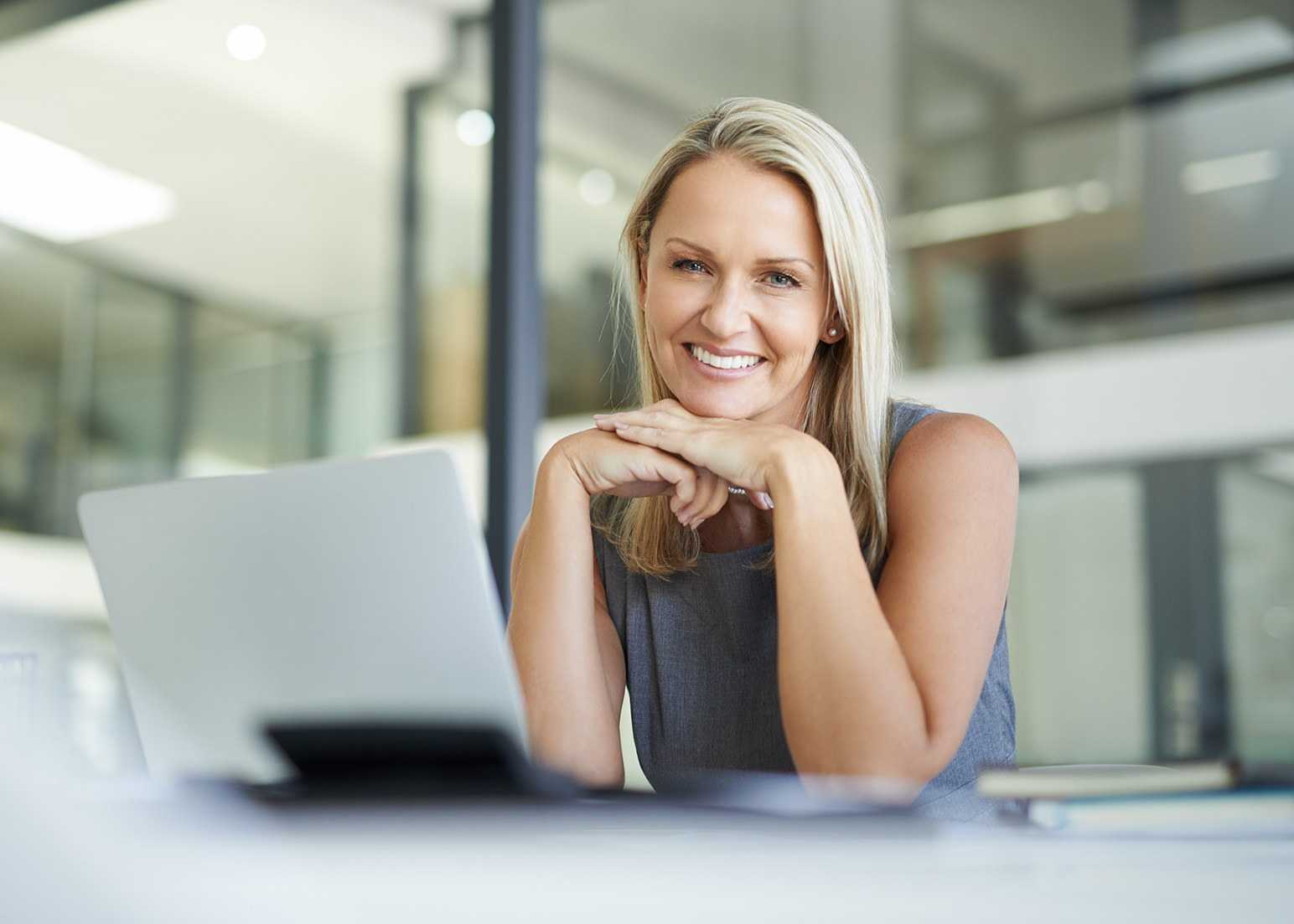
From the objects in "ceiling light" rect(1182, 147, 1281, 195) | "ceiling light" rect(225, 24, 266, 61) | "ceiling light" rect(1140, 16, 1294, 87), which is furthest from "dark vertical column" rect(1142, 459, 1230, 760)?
"ceiling light" rect(225, 24, 266, 61)

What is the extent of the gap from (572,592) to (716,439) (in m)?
0.23

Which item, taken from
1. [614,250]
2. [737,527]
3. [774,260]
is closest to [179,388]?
[614,250]

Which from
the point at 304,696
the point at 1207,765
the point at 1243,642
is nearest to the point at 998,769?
the point at 1207,765

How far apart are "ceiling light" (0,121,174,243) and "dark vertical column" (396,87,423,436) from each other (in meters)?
1.06

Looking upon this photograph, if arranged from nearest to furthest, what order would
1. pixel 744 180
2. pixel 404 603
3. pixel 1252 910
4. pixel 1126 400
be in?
pixel 1252 910, pixel 404 603, pixel 744 180, pixel 1126 400

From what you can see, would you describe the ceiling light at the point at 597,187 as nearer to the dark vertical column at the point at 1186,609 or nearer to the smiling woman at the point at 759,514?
the dark vertical column at the point at 1186,609

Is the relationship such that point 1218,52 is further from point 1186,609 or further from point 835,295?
point 835,295

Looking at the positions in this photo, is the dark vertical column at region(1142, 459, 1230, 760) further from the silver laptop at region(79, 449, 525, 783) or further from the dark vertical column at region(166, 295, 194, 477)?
the silver laptop at region(79, 449, 525, 783)

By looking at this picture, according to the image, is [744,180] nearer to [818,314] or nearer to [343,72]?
[818,314]

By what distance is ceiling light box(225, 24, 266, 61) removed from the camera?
158 inches

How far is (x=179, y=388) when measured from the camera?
12.8 ft

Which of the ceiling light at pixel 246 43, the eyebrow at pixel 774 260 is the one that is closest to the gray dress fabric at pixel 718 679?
the eyebrow at pixel 774 260

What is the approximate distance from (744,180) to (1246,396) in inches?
129

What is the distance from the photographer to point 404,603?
0.74m
